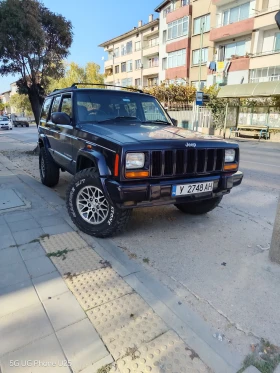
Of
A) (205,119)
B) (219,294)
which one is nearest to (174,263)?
(219,294)

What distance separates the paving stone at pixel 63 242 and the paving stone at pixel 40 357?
4.17 ft

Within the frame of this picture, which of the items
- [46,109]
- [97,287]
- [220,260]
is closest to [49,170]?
[46,109]

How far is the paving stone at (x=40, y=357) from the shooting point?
1.60 m

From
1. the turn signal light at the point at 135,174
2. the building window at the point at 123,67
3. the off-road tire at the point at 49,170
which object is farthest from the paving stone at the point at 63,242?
the building window at the point at 123,67

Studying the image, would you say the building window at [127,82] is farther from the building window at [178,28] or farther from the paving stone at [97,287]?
the paving stone at [97,287]

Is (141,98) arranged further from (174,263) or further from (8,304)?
(8,304)

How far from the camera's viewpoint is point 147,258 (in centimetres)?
288

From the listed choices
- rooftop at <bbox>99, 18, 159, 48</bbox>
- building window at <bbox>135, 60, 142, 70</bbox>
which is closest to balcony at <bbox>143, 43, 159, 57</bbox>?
building window at <bbox>135, 60, 142, 70</bbox>

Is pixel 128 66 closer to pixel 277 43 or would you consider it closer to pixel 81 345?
pixel 277 43

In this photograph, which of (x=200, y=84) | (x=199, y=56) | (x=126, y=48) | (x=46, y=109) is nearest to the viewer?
Result: (x=46, y=109)

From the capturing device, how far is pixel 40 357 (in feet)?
5.53

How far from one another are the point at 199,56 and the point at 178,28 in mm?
4814

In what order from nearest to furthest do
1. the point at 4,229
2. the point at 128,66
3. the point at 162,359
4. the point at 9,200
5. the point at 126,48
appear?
the point at 162,359
the point at 4,229
the point at 9,200
the point at 126,48
the point at 128,66

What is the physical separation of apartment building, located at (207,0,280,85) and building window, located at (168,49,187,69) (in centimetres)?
448
